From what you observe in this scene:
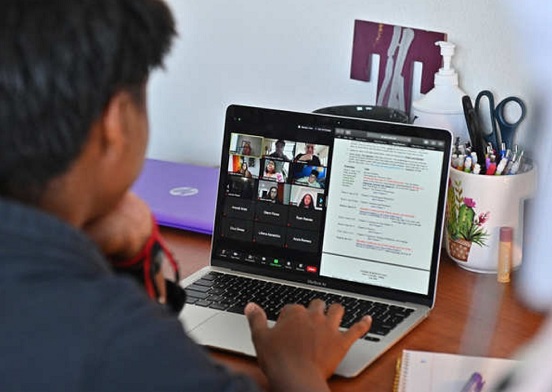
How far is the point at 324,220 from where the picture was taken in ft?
4.13

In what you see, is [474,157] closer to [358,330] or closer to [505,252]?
[505,252]

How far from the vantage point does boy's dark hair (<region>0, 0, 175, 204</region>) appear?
26.9 inches

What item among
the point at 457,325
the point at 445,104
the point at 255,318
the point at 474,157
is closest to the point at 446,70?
the point at 445,104

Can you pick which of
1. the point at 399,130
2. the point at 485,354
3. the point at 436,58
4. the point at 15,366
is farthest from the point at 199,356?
the point at 436,58

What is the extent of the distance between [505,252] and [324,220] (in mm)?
245

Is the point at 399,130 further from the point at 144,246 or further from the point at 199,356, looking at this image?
the point at 199,356

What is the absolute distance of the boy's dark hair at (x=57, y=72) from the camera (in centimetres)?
68

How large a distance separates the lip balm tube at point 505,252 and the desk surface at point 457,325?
2 centimetres

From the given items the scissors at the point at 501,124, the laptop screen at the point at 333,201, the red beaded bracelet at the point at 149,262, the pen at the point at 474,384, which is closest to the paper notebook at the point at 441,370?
the pen at the point at 474,384

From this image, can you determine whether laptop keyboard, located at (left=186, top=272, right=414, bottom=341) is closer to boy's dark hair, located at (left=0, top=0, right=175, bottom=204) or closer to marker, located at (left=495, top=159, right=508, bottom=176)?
marker, located at (left=495, top=159, right=508, bottom=176)

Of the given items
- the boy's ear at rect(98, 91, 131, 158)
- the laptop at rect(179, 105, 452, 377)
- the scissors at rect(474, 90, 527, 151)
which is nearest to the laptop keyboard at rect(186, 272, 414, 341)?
the laptop at rect(179, 105, 452, 377)

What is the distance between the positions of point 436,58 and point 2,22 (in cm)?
89

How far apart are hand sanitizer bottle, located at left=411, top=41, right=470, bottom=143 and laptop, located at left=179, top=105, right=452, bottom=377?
0.62 feet

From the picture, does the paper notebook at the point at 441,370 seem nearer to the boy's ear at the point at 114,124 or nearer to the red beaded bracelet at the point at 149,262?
the red beaded bracelet at the point at 149,262
